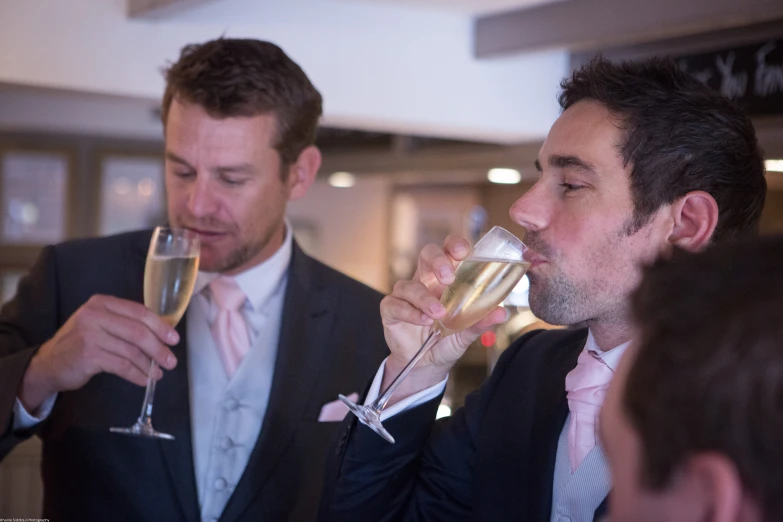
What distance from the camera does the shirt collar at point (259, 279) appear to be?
2219mm

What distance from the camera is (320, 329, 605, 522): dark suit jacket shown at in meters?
1.57

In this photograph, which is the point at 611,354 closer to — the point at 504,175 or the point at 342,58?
the point at 342,58

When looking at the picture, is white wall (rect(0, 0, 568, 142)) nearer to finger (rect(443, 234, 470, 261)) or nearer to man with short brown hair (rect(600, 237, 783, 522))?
finger (rect(443, 234, 470, 261))

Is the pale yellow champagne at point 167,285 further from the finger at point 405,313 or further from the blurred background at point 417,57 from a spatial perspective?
the blurred background at point 417,57

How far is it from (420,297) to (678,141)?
539mm

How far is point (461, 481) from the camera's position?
1693 millimetres

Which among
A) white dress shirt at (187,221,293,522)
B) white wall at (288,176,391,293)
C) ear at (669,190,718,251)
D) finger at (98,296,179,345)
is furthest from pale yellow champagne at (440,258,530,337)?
white wall at (288,176,391,293)

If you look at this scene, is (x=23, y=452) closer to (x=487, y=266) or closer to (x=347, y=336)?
(x=347, y=336)

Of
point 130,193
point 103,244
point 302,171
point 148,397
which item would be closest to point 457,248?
point 148,397

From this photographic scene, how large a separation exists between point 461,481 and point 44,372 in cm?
88

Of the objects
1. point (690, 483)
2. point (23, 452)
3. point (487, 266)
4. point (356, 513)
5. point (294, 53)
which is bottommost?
point (23, 452)

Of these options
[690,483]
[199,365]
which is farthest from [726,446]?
[199,365]

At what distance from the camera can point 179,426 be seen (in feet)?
6.50

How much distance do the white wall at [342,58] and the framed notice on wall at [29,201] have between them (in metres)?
3.39
